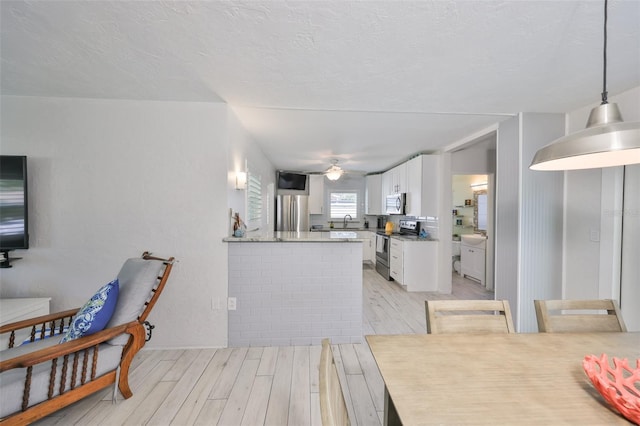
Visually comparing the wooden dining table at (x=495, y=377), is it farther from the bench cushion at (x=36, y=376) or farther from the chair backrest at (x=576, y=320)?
the bench cushion at (x=36, y=376)

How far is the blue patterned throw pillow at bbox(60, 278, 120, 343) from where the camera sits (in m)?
1.72

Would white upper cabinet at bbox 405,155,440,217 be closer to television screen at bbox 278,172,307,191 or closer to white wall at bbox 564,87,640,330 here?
white wall at bbox 564,87,640,330

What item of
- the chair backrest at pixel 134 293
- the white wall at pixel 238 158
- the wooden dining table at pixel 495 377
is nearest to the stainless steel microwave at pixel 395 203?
the white wall at pixel 238 158

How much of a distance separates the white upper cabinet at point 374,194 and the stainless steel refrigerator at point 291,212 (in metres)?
1.63

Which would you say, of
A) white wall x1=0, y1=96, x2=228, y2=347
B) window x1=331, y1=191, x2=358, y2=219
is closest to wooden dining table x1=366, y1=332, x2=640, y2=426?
white wall x1=0, y1=96, x2=228, y2=347

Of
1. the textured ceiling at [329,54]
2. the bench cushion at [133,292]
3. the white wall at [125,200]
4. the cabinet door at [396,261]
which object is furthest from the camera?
the cabinet door at [396,261]

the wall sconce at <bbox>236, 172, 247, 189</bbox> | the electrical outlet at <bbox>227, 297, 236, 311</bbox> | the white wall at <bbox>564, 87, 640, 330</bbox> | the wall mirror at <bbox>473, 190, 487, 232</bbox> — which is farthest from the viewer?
the wall mirror at <bbox>473, 190, 487, 232</bbox>

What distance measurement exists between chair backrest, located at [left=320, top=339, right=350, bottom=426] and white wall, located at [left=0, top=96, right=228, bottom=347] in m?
1.99

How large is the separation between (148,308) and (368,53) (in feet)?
7.81

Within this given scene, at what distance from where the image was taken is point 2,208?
90.5 inches

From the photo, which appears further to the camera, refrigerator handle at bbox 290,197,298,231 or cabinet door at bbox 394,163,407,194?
refrigerator handle at bbox 290,197,298,231

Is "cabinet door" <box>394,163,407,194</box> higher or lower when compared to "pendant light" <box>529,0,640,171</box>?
higher

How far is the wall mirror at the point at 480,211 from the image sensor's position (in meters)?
5.61

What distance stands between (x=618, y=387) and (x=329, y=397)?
99cm
